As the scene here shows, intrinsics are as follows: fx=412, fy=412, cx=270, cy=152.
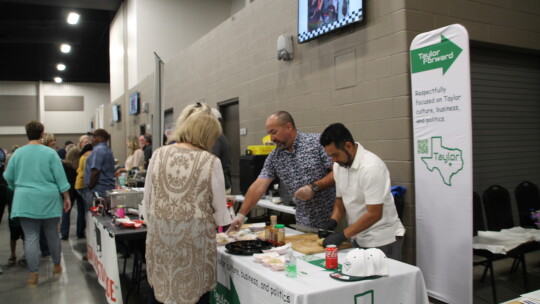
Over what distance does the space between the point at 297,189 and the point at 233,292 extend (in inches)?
36.9

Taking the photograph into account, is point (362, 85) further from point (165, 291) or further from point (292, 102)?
point (165, 291)

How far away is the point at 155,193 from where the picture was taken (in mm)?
2076

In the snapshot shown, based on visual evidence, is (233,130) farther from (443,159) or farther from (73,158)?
(443,159)

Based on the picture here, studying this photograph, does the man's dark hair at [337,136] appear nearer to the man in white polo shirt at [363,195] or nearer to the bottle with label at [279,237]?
the man in white polo shirt at [363,195]

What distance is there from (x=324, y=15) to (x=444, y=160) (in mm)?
2027

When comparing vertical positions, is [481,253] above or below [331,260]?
below

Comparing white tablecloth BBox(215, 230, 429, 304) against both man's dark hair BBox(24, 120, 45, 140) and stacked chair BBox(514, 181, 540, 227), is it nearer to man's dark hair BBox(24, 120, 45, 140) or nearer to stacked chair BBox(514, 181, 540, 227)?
stacked chair BBox(514, 181, 540, 227)

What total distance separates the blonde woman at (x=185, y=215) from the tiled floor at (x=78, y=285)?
187cm

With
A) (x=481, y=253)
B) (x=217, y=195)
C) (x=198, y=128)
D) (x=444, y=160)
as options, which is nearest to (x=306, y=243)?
(x=217, y=195)

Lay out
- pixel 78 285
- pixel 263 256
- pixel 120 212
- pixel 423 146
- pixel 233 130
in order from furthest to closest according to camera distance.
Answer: pixel 233 130
pixel 78 285
pixel 120 212
pixel 423 146
pixel 263 256

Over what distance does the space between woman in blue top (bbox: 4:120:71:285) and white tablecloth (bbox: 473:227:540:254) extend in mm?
3897

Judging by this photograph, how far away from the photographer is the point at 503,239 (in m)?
3.46

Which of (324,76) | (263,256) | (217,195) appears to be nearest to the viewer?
(217,195)

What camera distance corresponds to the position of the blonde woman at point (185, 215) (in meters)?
2.01
